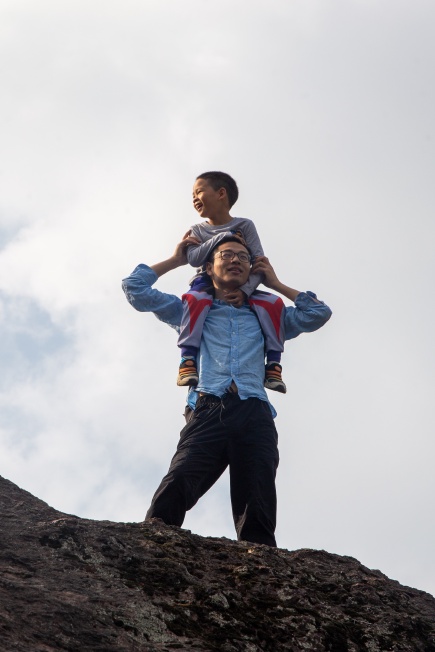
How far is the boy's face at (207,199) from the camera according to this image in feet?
27.7

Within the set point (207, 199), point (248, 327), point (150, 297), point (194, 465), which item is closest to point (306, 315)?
point (248, 327)

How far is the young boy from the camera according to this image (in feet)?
23.7

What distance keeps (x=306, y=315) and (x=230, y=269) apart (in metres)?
0.70

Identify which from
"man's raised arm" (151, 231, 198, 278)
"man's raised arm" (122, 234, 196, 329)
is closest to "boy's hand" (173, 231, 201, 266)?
"man's raised arm" (151, 231, 198, 278)

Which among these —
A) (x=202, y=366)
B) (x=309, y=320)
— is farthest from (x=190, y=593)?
(x=309, y=320)

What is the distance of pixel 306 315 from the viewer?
7512 millimetres

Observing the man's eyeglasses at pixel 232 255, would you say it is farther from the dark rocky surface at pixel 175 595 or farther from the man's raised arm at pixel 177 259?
the dark rocky surface at pixel 175 595

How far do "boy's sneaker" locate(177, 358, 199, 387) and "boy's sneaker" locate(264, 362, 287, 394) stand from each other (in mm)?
552

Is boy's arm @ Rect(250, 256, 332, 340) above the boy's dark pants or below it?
above

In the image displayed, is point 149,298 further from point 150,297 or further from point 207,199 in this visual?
point 207,199

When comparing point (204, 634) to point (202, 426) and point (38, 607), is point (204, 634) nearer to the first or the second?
point (38, 607)

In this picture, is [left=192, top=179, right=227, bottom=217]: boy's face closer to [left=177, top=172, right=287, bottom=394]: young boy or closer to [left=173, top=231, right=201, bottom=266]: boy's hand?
[left=177, top=172, right=287, bottom=394]: young boy

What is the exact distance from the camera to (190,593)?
4.26 m

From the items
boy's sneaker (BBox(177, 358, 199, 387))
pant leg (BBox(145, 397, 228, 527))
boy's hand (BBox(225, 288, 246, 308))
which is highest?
boy's hand (BBox(225, 288, 246, 308))
